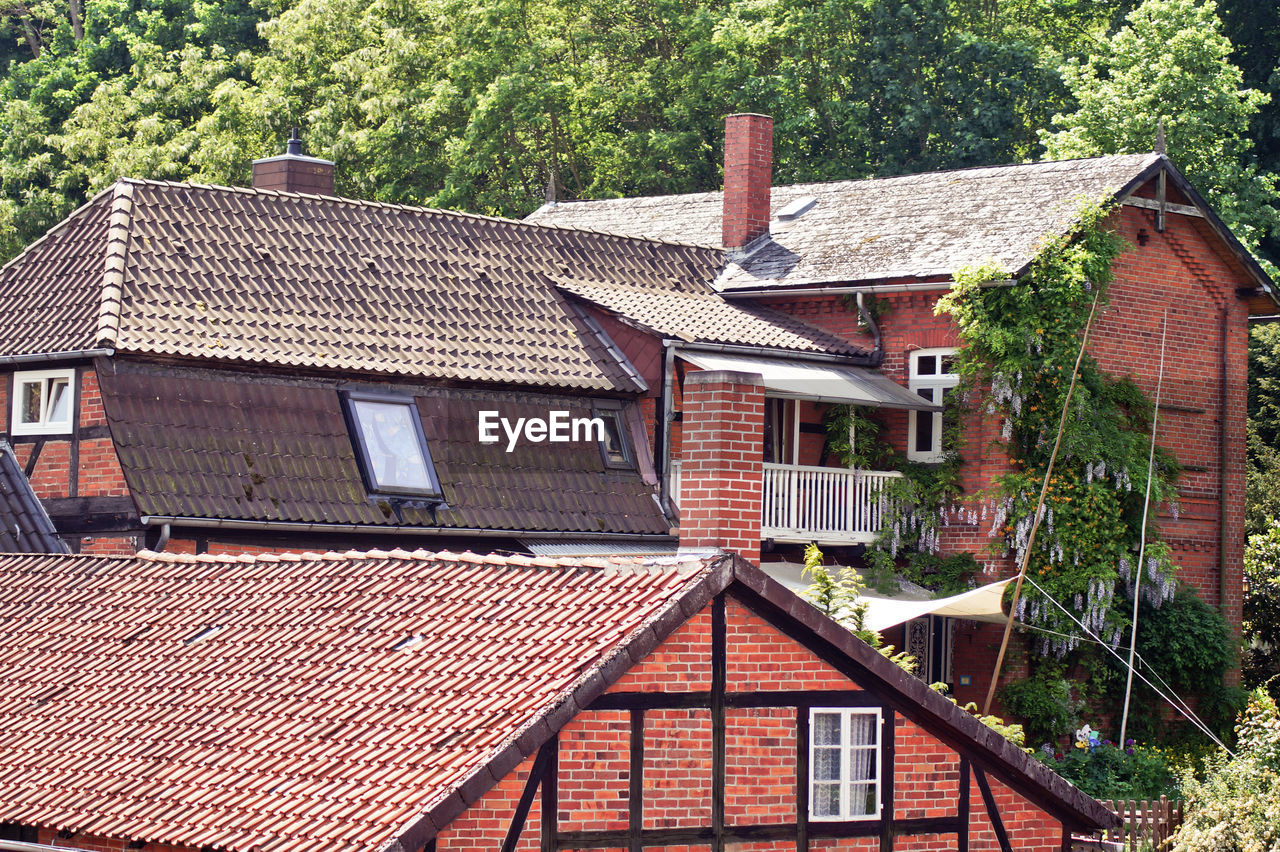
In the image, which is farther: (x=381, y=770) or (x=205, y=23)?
(x=205, y=23)

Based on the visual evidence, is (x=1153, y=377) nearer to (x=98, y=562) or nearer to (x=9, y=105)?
(x=98, y=562)

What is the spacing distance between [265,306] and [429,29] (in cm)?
2077

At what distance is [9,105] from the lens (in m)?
43.2

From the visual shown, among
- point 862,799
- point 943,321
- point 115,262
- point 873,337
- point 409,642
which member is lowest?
point 862,799

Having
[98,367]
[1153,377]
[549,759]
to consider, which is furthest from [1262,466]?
[549,759]

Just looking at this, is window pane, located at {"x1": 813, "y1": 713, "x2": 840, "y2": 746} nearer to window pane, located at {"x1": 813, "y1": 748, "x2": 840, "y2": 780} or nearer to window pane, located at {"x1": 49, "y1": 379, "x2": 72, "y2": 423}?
window pane, located at {"x1": 813, "y1": 748, "x2": 840, "y2": 780}

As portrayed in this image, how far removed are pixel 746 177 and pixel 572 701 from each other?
710 inches


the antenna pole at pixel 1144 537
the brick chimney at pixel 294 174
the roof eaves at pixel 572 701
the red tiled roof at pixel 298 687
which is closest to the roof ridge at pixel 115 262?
the brick chimney at pixel 294 174

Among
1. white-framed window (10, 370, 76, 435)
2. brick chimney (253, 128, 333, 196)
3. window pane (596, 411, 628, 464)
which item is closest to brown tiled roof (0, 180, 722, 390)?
white-framed window (10, 370, 76, 435)

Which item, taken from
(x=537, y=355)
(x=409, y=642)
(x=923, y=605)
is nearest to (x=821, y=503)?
(x=923, y=605)

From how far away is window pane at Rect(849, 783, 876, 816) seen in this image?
13.2 m

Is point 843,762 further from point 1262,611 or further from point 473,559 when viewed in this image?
point 1262,611

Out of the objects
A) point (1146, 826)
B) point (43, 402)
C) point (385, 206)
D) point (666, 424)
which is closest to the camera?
point (1146, 826)

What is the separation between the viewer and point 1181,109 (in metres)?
34.3
